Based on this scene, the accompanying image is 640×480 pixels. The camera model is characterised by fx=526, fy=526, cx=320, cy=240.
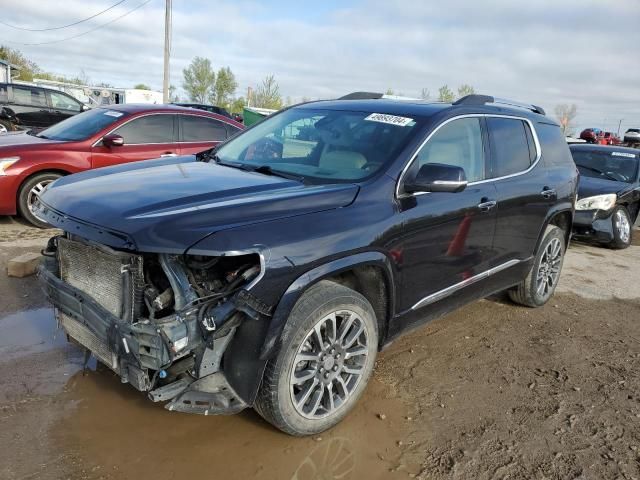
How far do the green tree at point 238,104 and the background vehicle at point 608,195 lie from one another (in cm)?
4535

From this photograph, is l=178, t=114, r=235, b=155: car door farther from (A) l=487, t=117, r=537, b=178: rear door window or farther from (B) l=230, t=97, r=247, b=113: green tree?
(B) l=230, t=97, r=247, b=113: green tree

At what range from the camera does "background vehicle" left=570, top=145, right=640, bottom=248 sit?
8.12 m

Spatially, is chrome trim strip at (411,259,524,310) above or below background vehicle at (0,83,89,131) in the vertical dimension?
below

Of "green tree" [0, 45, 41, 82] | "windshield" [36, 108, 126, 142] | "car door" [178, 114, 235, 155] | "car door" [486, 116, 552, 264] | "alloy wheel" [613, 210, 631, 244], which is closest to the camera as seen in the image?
"car door" [486, 116, 552, 264]

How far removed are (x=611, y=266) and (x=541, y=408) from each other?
476 cm

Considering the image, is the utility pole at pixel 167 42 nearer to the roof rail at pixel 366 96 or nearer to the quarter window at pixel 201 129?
the quarter window at pixel 201 129

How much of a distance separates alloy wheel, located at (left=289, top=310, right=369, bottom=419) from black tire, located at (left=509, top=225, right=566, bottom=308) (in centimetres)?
251

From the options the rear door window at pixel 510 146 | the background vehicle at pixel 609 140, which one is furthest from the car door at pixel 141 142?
the background vehicle at pixel 609 140

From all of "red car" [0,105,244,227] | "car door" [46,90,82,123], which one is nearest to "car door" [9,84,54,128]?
"car door" [46,90,82,123]

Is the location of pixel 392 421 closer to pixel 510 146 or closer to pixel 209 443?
pixel 209 443

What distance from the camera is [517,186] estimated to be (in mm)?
4188

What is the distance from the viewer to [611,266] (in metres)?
7.30

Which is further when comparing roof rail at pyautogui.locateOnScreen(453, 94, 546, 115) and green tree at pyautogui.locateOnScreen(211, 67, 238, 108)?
green tree at pyautogui.locateOnScreen(211, 67, 238, 108)

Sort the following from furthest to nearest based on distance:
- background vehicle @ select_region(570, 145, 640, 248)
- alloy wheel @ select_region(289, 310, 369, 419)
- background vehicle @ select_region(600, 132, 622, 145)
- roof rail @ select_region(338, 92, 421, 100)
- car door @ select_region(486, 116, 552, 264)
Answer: background vehicle @ select_region(600, 132, 622, 145) < background vehicle @ select_region(570, 145, 640, 248) < roof rail @ select_region(338, 92, 421, 100) < car door @ select_region(486, 116, 552, 264) < alloy wheel @ select_region(289, 310, 369, 419)
